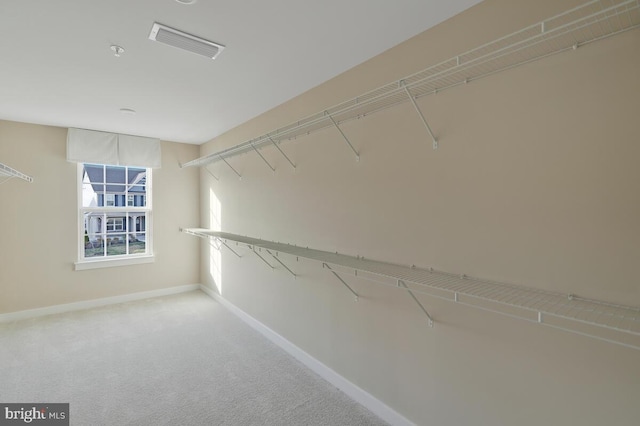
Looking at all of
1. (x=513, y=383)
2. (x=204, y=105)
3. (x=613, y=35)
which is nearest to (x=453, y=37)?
(x=613, y=35)

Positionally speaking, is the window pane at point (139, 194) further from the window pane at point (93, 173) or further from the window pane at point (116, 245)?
the window pane at point (116, 245)

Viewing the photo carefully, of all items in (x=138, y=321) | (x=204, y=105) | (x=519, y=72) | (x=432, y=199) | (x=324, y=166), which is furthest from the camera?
(x=138, y=321)

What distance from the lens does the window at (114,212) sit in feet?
13.3

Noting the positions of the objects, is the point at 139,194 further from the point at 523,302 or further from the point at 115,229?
the point at 523,302

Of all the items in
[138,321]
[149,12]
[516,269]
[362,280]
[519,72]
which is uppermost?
[149,12]

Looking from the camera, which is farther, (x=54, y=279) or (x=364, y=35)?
(x=54, y=279)

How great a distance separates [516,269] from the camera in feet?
4.51

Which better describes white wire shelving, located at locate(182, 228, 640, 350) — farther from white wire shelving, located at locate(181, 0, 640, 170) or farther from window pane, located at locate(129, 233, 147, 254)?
window pane, located at locate(129, 233, 147, 254)

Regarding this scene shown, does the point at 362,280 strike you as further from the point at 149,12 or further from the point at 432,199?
the point at 149,12

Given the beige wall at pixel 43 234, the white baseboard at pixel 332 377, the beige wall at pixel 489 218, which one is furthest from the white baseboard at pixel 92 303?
the beige wall at pixel 489 218

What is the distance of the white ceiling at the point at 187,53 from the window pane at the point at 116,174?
1.23 m

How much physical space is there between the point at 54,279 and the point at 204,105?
2.99 metres

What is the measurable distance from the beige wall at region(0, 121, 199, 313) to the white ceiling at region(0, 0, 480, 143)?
2.42ft

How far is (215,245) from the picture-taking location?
171 inches
